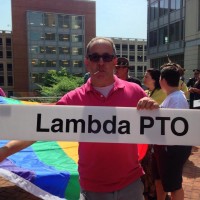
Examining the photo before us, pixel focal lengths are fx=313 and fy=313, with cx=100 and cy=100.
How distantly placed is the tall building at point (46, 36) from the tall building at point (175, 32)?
103ft

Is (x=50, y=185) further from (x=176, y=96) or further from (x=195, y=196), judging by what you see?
(x=195, y=196)

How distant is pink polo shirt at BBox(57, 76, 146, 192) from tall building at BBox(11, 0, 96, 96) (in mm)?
60609

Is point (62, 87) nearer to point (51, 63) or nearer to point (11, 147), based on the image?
point (11, 147)

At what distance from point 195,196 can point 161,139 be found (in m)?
2.83

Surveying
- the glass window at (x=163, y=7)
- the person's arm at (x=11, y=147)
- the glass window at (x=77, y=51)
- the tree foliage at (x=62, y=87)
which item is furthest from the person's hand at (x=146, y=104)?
the glass window at (x=77, y=51)

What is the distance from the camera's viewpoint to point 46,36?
221 ft

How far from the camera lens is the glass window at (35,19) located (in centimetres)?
6575

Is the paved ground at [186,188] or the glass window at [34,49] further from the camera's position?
the glass window at [34,49]

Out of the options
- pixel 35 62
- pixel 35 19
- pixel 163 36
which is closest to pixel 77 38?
pixel 35 19

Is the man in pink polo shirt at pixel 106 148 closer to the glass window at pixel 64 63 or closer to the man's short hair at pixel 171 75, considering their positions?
the man's short hair at pixel 171 75

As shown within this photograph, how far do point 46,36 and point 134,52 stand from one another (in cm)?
3042

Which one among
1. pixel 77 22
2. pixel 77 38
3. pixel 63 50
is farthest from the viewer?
pixel 77 22

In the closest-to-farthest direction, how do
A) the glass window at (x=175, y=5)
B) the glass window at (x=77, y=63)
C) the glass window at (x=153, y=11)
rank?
the glass window at (x=175, y=5) < the glass window at (x=153, y=11) < the glass window at (x=77, y=63)

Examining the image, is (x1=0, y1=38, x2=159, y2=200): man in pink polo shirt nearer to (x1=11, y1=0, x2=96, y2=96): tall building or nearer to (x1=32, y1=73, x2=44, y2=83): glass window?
(x1=11, y1=0, x2=96, y2=96): tall building
